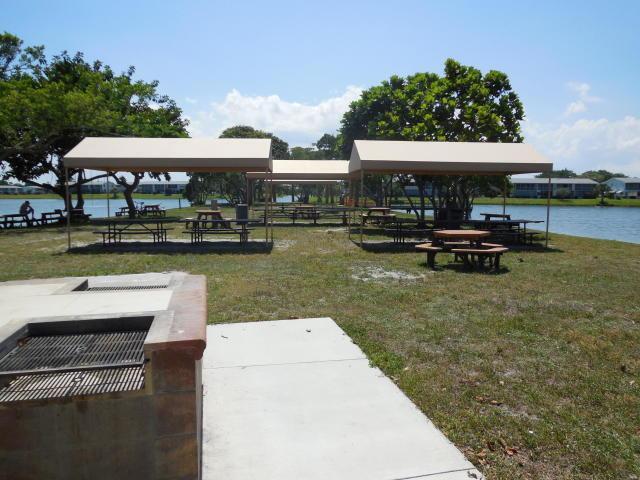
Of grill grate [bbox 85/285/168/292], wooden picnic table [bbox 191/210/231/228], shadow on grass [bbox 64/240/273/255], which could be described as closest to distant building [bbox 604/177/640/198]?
wooden picnic table [bbox 191/210/231/228]

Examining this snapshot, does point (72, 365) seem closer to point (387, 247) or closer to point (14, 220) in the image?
point (387, 247)

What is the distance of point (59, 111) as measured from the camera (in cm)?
1917

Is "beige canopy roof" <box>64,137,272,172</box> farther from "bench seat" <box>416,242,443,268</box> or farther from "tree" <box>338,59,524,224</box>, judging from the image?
"tree" <box>338,59,524,224</box>

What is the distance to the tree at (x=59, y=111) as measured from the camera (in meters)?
19.1

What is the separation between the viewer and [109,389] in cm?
236

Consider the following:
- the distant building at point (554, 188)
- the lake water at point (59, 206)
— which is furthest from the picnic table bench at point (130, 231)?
the distant building at point (554, 188)

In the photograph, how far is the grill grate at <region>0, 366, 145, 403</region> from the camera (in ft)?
7.61

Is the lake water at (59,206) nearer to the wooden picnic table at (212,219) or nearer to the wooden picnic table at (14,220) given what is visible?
the wooden picnic table at (14,220)

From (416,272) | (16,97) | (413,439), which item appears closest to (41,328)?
(413,439)

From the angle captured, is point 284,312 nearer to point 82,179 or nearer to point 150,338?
point 150,338

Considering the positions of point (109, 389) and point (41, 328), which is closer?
point (109, 389)

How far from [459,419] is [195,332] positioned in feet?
6.78

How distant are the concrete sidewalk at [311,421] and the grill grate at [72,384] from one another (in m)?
0.72

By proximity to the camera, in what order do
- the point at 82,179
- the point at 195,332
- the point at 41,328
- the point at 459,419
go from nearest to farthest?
the point at 195,332 → the point at 41,328 → the point at 459,419 → the point at 82,179
